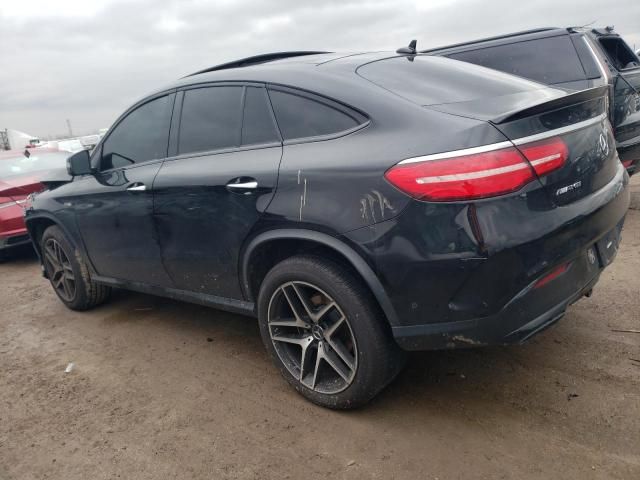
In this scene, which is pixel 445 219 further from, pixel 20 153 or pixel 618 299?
pixel 20 153

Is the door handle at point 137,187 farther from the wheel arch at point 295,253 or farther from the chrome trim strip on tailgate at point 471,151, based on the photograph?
the chrome trim strip on tailgate at point 471,151

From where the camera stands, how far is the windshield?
23.1 ft

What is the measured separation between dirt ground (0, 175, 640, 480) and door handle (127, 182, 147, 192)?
44.1 inches

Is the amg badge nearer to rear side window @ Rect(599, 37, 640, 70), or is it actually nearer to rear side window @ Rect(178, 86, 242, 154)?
rear side window @ Rect(178, 86, 242, 154)

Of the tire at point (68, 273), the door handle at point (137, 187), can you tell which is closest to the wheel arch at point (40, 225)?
the tire at point (68, 273)

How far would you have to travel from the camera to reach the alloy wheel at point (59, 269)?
14.9 feet

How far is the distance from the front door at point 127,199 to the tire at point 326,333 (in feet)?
3.49

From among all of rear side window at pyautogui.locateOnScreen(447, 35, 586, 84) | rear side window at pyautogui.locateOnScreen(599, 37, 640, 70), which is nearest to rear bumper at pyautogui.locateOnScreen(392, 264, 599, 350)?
rear side window at pyautogui.locateOnScreen(447, 35, 586, 84)

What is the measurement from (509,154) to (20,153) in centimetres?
768

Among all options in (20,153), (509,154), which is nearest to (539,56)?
(509,154)

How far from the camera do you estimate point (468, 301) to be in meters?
2.16

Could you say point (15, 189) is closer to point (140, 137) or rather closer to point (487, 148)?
point (140, 137)

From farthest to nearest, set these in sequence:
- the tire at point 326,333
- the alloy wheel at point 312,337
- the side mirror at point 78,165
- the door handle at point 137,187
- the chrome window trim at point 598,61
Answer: the chrome window trim at point 598,61
the side mirror at point 78,165
the door handle at point 137,187
the alloy wheel at point 312,337
the tire at point 326,333

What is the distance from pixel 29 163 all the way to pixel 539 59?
669 centimetres
